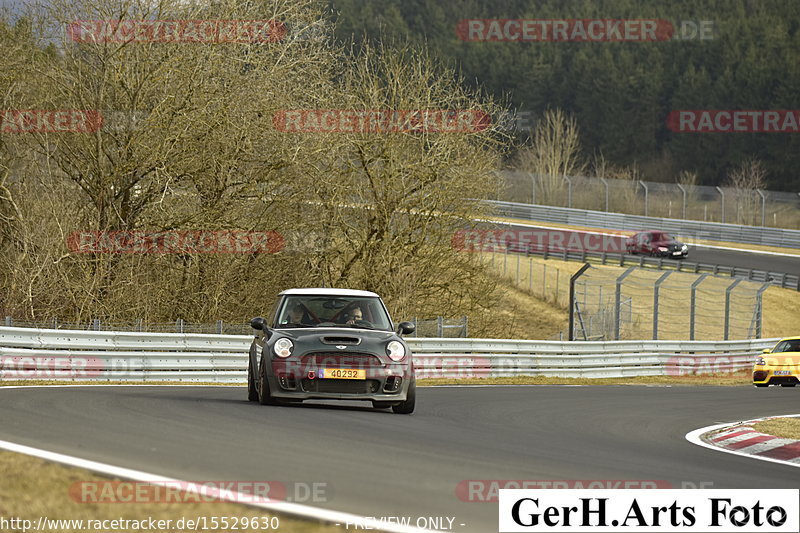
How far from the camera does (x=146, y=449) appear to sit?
8203 millimetres

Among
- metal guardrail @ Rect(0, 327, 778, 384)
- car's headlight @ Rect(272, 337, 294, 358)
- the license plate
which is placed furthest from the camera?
metal guardrail @ Rect(0, 327, 778, 384)

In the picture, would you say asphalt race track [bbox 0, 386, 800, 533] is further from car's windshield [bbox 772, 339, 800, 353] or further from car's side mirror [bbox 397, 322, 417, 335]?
car's windshield [bbox 772, 339, 800, 353]

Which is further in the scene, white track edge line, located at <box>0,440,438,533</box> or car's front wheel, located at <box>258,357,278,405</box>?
car's front wheel, located at <box>258,357,278,405</box>

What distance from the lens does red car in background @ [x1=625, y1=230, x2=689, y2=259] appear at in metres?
60.3

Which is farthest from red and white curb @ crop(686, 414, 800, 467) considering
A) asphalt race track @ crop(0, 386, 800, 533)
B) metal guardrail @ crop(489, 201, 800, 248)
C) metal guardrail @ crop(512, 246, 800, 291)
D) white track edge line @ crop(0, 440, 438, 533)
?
metal guardrail @ crop(489, 201, 800, 248)

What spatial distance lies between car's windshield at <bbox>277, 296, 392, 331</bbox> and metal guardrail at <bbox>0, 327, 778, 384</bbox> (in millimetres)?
4297

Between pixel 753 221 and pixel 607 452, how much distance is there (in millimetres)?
71680

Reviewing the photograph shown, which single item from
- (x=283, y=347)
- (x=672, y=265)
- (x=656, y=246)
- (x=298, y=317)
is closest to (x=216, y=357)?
(x=298, y=317)

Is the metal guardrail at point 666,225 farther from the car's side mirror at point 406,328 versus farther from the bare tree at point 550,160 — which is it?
the car's side mirror at point 406,328

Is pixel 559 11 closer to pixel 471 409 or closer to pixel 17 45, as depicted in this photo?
pixel 17 45

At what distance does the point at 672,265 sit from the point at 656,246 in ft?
12.9

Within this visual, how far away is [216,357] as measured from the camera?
19422 millimetres

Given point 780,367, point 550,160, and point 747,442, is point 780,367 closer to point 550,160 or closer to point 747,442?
point 747,442

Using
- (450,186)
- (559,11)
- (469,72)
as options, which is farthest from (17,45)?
(559,11)
